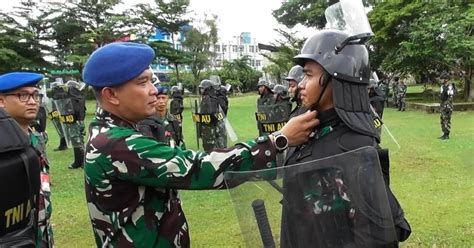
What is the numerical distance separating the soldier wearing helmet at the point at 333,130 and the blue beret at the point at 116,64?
70 centimetres

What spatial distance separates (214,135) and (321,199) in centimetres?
918

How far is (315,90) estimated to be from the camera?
204 cm

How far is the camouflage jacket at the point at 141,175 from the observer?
1.74m

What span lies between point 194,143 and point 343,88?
38.1ft

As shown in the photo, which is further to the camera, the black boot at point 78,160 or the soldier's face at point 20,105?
the black boot at point 78,160

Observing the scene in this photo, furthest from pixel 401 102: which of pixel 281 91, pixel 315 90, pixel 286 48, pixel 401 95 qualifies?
pixel 315 90

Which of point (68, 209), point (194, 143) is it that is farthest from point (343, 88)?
Answer: point (194, 143)

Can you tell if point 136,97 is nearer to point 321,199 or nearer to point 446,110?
point 321,199

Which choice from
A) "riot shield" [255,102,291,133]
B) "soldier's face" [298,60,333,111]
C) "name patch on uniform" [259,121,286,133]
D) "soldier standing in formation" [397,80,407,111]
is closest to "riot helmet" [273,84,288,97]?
"riot shield" [255,102,291,133]

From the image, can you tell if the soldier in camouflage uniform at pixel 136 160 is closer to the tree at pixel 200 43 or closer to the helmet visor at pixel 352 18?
the helmet visor at pixel 352 18

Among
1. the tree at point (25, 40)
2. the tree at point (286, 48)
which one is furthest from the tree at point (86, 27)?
the tree at point (286, 48)

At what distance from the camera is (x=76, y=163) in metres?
10.3

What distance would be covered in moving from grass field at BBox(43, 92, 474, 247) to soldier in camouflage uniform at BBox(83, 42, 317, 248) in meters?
0.74

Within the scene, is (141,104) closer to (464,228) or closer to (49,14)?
(464,228)
